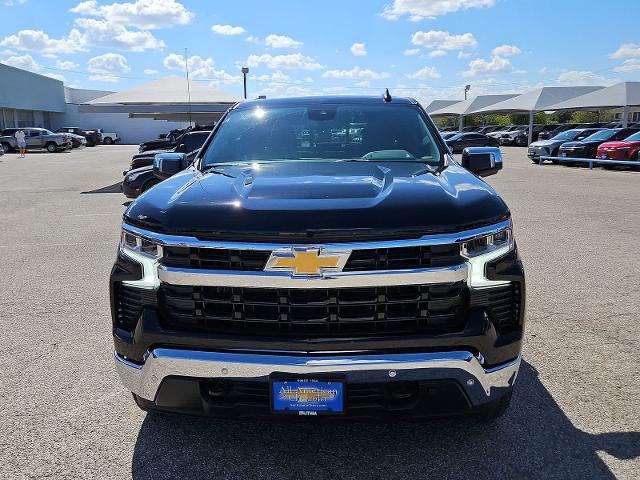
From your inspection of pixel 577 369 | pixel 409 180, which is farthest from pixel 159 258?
pixel 577 369

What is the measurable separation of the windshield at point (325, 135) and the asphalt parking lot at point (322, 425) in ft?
5.22

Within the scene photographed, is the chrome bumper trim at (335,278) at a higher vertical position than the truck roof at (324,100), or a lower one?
lower

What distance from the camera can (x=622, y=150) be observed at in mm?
20391

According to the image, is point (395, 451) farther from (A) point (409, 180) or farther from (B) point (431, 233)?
(A) point (409, 180)

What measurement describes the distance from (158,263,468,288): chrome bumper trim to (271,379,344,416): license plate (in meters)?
0.40

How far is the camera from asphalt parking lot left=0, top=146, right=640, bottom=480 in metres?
2.70

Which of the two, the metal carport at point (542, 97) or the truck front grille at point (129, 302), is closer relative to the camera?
Result: the truck front grille at point (129, 302)

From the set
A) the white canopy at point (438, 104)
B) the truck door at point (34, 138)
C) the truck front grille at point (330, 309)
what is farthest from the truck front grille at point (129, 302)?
the white canopy at point (438, 104)

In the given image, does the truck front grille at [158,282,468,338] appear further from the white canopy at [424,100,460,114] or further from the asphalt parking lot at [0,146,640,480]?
the white canopy at [424,100,460,114]

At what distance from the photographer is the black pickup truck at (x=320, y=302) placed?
7.61ft

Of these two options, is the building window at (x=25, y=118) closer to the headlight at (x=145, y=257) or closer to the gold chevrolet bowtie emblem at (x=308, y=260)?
the headlight at (x=145, y=257)

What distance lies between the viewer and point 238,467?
8.82 ft

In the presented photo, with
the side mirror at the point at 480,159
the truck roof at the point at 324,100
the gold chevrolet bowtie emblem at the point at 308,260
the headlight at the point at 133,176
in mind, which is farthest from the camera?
the headlight at the point at 133,176

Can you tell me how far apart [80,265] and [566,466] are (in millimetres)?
5821
